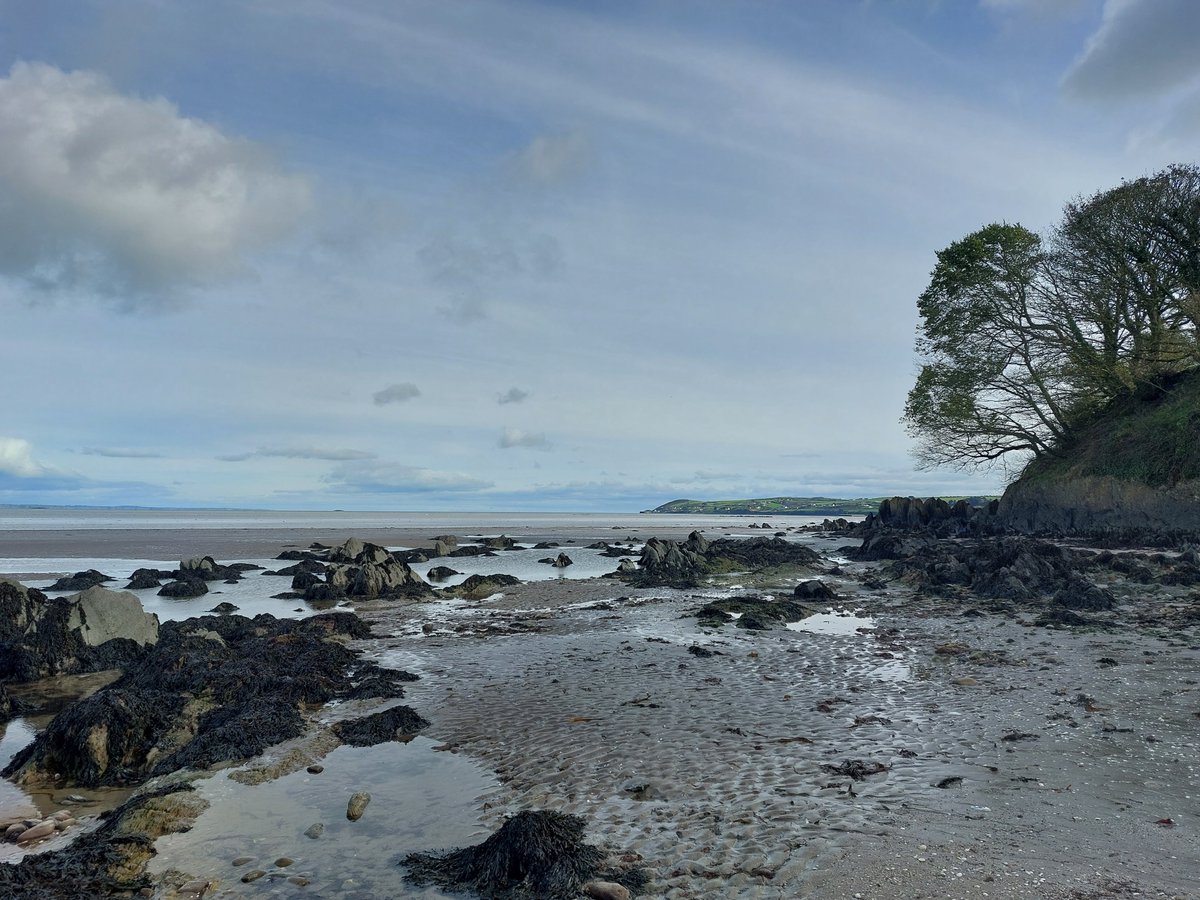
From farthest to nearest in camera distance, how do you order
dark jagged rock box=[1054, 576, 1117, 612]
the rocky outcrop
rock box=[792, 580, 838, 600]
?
1. rock box=[792, 580, 838, 600]
2. dark jagged rock box=[1054, 576, 1117, 612]
3. the rocky outcrop

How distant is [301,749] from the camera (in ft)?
28.8

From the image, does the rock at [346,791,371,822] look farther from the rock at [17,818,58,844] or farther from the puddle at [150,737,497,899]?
the rock at [17,818,58,844]

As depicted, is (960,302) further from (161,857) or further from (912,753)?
(161,857)

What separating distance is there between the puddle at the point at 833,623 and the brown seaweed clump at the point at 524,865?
11415 millimetres

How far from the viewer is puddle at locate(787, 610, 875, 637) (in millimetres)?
16031

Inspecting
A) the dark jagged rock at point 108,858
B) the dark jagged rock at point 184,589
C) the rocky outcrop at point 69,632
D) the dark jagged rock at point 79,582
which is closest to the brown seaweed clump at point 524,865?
the dark jagged rock at point 108,858

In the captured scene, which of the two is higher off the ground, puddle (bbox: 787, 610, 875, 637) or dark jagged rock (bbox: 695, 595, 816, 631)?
dark jagged rock (bbox: 695, 595, 816, 631)

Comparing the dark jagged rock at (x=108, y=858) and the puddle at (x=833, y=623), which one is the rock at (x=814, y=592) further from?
the dark jagged rock at (x=108, y=858)

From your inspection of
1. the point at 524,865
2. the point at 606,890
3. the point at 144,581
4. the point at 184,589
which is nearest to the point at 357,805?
the point at 524,865

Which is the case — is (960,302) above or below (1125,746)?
above

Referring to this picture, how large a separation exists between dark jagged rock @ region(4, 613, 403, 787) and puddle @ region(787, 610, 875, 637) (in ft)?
30.8

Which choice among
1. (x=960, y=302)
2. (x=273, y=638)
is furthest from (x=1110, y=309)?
(x=273, y=638)

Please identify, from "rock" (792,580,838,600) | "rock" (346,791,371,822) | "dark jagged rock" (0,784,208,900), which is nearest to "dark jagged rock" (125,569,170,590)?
"dark jagged rock" (0,784,208,900)

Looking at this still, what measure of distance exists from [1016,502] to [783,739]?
147ft
